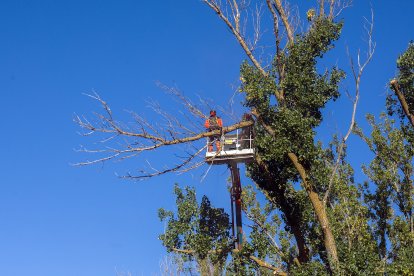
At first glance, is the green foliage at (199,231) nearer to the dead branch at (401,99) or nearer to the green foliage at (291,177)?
the green foliage at (291,177)

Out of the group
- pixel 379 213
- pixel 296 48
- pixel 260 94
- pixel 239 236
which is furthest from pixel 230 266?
pixel 379 213

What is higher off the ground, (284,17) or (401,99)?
(284,17)

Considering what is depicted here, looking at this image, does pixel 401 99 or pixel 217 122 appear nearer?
pixel 217 122

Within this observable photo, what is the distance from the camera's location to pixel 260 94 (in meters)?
14.6

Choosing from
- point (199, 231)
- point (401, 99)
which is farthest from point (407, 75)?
point (199, 231)

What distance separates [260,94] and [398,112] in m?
4.06

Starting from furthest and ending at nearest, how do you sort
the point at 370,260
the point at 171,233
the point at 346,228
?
the point at 346,228 → the point at 171,233 → the point at 370,260

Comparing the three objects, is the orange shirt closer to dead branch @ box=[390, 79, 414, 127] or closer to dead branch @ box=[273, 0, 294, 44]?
dead branch @ box=[273, 0, 294, 44]

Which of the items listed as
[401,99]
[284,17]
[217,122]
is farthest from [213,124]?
[401,99]

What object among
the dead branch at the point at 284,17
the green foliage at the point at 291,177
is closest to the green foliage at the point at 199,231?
the green foliage at the point at 291,177

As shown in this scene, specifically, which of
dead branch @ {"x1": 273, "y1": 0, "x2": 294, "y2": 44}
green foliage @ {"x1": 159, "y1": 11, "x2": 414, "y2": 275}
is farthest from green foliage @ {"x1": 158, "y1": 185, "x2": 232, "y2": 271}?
dead branch @ {"x1": 273, "y1": 0, "x2": 294, "y2": 44}

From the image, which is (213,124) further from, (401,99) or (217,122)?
(401,99)

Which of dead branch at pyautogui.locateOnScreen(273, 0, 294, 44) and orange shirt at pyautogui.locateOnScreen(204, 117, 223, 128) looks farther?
dead branch at pyautogui.locateOnScreen(273, 0, 294, 44)

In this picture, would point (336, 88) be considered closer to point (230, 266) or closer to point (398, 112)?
point (398, 112)
